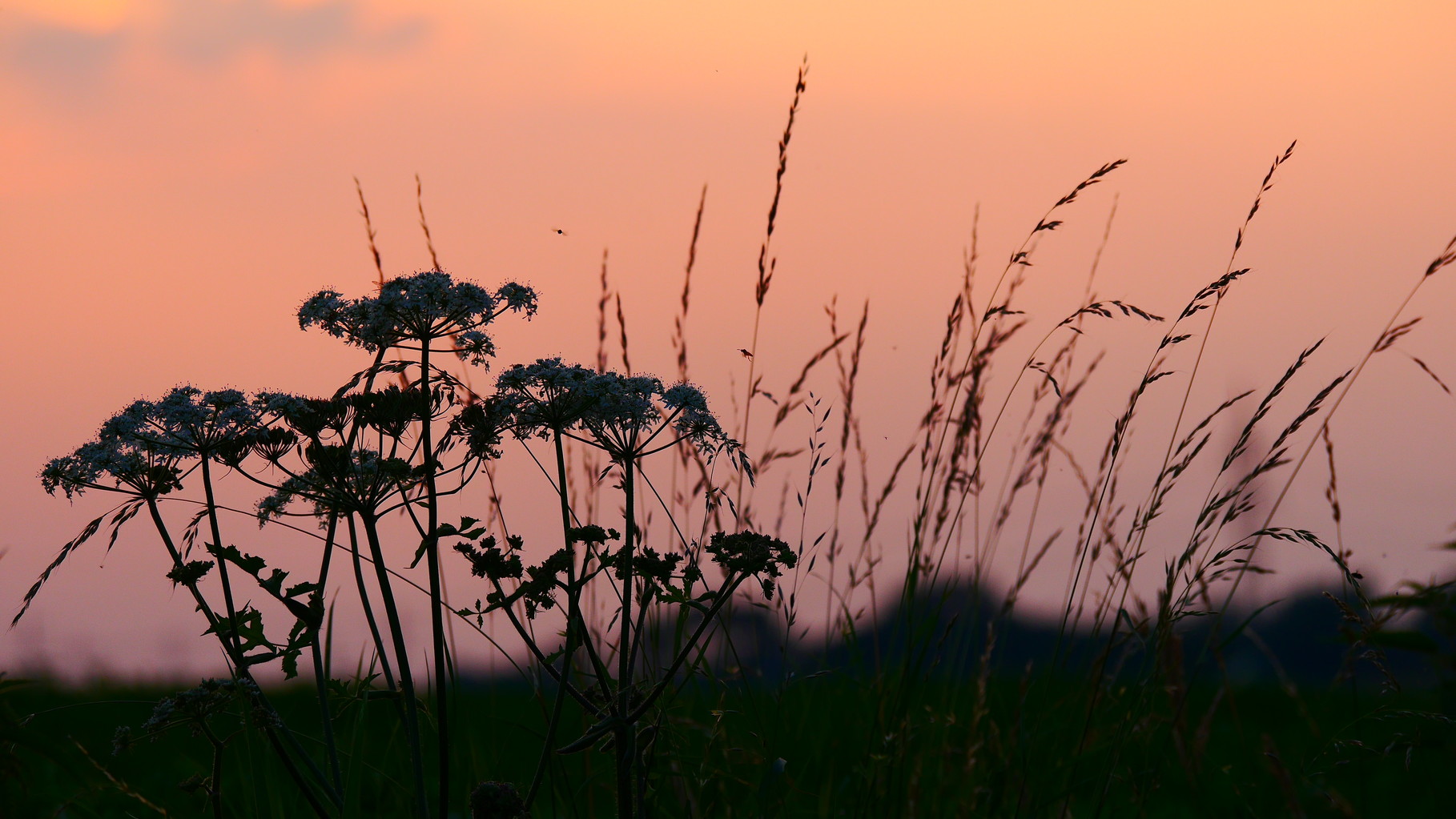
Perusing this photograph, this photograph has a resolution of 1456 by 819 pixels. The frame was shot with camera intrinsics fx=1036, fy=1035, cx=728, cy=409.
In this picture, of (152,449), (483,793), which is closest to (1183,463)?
(483,793)

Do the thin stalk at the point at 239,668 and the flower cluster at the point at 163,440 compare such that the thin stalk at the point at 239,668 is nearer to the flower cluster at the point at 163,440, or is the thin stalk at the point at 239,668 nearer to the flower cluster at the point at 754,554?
the flower cluster at the point at 163,440

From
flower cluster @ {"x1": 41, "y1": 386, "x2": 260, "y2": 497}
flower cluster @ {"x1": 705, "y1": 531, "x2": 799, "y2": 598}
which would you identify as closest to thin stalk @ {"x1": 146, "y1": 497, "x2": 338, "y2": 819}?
flower cluster @ {"x1": 41, "y1": 386, "x2": 260, "y2": 497}

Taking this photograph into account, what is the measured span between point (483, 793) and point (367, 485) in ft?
Result: 2.87

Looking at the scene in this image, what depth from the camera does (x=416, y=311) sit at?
2.94m

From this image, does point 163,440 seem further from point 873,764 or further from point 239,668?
point 873,764

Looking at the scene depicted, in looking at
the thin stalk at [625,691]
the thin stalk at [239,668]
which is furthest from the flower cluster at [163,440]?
the thin stalk at [625,691]

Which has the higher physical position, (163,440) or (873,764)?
(163,440)

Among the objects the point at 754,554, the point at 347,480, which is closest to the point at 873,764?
Result: the point at 754,554

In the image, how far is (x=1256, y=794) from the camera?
430 centimetres

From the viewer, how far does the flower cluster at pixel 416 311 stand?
2.92 m

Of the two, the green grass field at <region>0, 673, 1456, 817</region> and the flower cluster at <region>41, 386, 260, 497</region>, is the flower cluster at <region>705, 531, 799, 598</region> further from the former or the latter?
the flower cluster at <region>41, 386, 260, 497</region>

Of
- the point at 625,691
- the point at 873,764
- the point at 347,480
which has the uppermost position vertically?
the point at 347,480

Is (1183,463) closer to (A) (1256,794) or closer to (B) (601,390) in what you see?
(A) (1256,794)

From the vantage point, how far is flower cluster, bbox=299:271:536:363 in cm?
292
